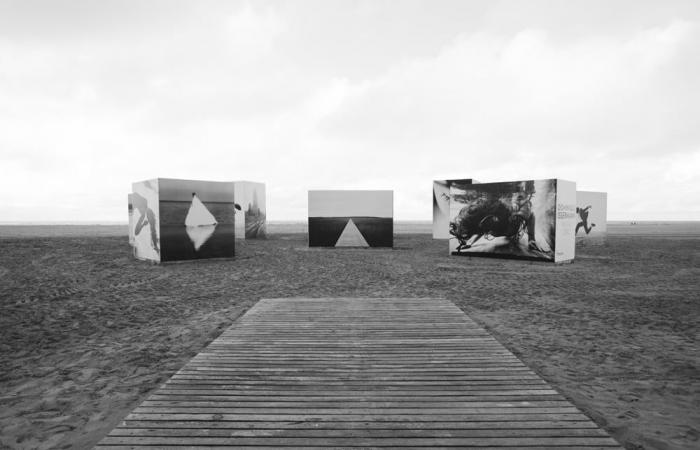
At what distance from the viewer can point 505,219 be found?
55.8 ft

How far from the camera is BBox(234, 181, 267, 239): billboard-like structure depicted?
29875 millimetres

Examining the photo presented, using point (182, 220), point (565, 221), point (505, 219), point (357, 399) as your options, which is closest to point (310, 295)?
point (357, 399)

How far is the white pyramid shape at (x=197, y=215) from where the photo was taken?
16395 mm

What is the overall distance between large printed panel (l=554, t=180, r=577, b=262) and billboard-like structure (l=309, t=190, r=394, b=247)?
10.0 meters

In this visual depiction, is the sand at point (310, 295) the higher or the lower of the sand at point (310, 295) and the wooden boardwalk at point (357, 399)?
the lower

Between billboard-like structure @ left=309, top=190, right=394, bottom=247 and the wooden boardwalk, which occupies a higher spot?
billboard-like structure @ left=309, top=190, right=394, bottom=247

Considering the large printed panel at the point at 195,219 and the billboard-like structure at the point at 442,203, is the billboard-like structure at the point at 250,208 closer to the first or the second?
the large printed panel at the point at 195,219

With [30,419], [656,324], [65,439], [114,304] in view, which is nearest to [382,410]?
[65,439]

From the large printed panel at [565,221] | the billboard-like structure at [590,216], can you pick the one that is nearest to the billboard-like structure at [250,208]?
the large printed panel at [565,221]

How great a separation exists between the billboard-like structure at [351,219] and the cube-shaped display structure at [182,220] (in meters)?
6.93

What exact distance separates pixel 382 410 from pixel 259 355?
2.00 meters

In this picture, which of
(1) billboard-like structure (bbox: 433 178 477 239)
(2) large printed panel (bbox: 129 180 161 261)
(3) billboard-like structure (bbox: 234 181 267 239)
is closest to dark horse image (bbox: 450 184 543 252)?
(1) billboard-like structure (bbox: 433 178 477 239)

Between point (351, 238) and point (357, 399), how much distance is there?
20426 millimetres

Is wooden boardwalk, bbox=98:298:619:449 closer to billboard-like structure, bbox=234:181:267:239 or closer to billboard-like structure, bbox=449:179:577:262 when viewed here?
billboard-like structure, bbox=449:179:577:262
